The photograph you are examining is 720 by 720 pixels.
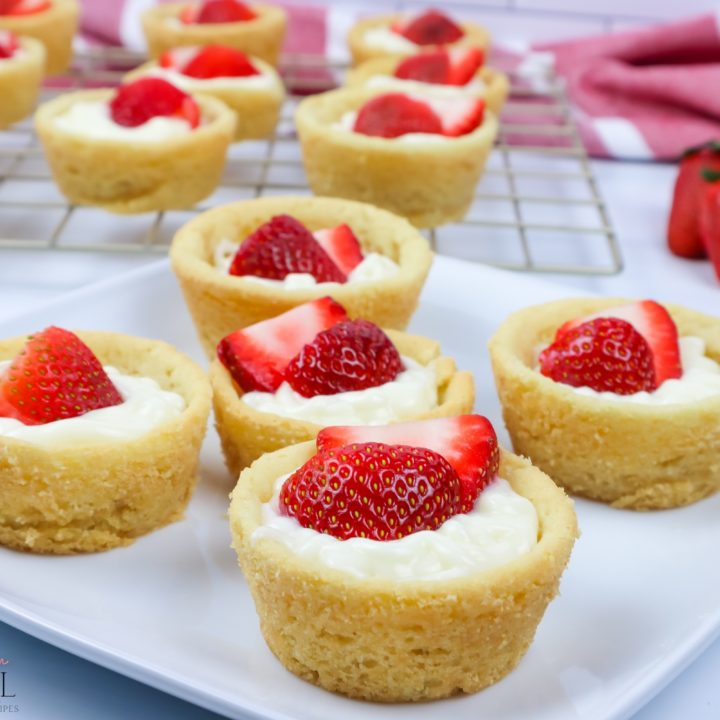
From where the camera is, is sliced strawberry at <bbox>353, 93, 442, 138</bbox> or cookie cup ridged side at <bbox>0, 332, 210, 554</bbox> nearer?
cookie cup ridged side at <bbox>0, 332, 210, 554</bbox>

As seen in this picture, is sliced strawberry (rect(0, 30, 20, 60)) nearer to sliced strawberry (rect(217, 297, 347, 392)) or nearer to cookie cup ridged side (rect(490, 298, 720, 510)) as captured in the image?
sliced strawberry (rect(217, 297, 347, 392))

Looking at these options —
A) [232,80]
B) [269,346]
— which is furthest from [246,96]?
[269,346]

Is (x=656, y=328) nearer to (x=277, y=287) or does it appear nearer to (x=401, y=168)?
(x=277, y=287)

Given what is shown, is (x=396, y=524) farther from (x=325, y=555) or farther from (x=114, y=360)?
(x=114, y=360)

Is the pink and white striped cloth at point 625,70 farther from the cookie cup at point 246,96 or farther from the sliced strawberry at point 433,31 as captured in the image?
the cookie cup at point 246,96

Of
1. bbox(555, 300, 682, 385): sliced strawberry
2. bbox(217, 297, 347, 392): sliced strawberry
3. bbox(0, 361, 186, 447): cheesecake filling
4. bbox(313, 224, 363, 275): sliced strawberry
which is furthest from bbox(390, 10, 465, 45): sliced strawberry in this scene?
bbox(0, 361, 186, 447): cheesecake filling

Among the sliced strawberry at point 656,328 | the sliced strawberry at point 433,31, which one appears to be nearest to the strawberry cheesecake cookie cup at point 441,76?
the sliced strawberry at point 433,31
